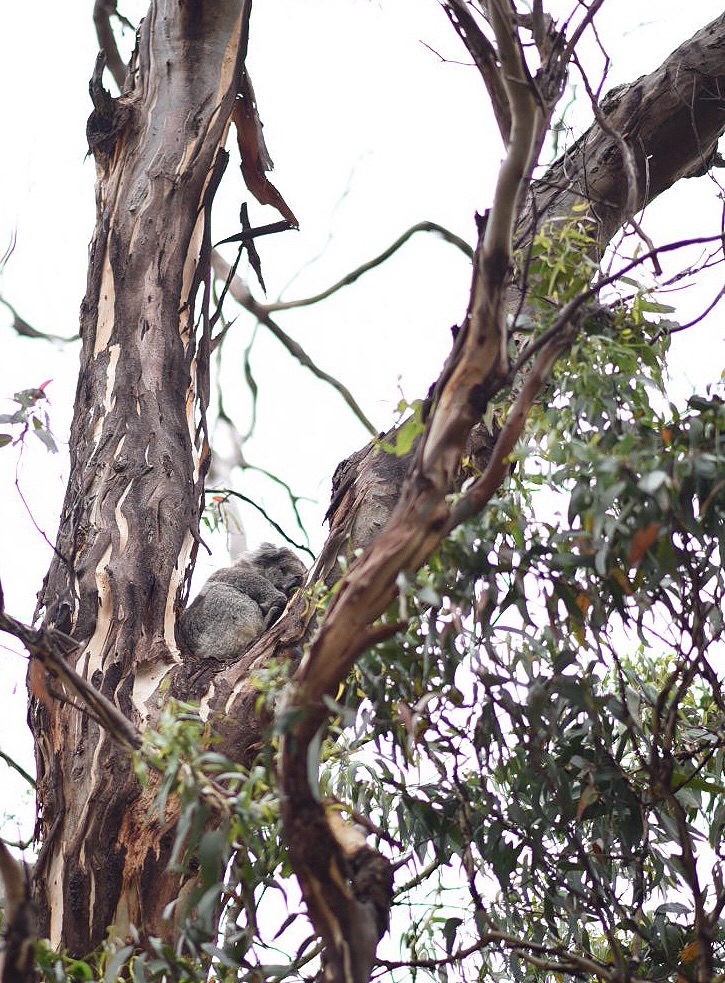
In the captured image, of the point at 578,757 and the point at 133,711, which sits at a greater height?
the point at 133,711

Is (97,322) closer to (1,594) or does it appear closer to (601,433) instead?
(1,594)

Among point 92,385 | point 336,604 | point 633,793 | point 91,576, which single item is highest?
point 92,385

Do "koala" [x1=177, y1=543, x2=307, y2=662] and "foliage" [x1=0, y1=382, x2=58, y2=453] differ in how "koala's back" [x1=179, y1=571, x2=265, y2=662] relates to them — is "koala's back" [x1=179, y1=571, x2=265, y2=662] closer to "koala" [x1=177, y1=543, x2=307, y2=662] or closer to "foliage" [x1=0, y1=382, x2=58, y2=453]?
"koala" [x1=177, y1=543, x2=307, y2=662]

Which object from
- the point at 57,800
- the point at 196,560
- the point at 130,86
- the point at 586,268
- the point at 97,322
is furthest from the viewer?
the point at 130,86

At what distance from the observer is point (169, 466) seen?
271 centimetres

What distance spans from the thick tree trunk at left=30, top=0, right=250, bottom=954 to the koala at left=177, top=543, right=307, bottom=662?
0.74 ft

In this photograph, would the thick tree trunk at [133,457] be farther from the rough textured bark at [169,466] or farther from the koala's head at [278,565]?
the koala's head at [278,565]

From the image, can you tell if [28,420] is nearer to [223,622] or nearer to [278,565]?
[223,622]

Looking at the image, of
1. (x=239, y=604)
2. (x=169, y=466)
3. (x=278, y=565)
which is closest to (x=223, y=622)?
(x=239, y=604)

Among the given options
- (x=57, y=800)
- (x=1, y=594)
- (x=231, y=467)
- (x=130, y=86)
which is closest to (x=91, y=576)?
(x=57, y=800)

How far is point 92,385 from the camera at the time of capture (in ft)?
9.23

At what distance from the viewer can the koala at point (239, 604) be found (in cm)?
328

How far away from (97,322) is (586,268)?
1513 mm

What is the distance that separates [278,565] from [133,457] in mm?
2269
